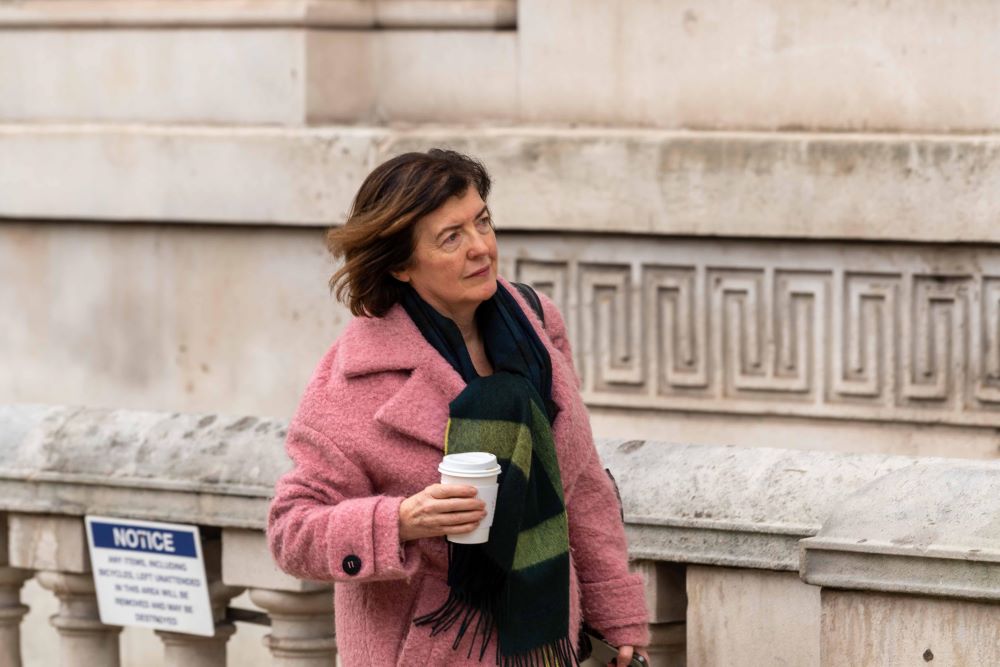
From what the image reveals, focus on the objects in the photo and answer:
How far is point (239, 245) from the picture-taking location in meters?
7.32

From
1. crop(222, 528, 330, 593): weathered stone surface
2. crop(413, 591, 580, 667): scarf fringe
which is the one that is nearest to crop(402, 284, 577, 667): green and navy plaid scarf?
crop(413, 591, 580, 667): scarf fringe

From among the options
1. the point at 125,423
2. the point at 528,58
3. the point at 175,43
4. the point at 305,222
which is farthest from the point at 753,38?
the point at 125,423

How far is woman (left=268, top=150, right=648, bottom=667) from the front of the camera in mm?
3109

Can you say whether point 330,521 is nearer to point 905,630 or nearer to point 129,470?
point 905,630

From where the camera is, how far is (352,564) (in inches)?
121

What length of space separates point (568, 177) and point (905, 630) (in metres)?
3.60

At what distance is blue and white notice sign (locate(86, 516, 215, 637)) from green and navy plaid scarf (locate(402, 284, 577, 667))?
1084 millimetres

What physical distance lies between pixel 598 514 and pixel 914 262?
10.5 ft

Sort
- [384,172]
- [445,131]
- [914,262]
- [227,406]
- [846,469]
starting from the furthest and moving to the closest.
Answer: [227,406] < [445,131] < [914,262] < [846,469] < [384,172]

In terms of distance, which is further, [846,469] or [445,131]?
[445,131]

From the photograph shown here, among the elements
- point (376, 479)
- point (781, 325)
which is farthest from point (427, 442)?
point (781, 325)

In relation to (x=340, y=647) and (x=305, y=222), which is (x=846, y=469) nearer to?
(x=340, y=647)

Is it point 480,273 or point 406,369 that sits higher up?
point 480,273

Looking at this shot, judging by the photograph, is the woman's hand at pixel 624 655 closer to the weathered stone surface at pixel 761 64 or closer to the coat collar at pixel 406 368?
the coat collar at pixel 406 368
